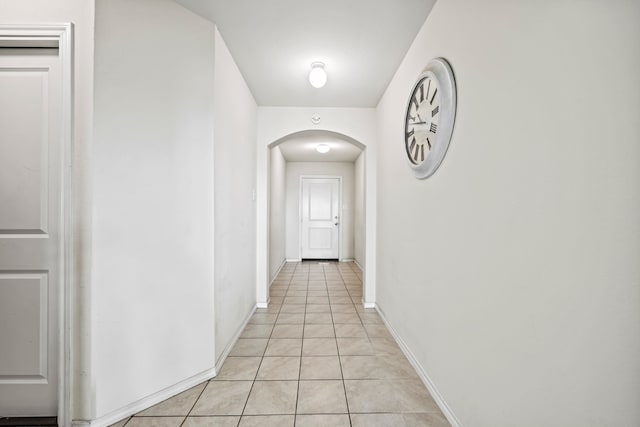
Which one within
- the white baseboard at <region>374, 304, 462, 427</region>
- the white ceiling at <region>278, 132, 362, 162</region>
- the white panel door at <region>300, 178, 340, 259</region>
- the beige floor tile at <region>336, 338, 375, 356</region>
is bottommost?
the beige floor tile at <region>336, 338, 375, 356</region>

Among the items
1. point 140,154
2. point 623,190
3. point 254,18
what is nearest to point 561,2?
point 623,190

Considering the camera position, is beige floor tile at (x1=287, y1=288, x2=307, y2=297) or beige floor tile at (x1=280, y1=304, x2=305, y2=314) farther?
beige floor tile at (x1=287, y1=288, x2=307, y2=297)

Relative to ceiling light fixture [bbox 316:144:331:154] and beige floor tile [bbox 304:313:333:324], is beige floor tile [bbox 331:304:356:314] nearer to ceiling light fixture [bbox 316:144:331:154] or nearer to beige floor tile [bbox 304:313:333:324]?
beige floor tile [bbox 304:313:333:324]

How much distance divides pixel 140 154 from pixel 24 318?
1088 millimetres

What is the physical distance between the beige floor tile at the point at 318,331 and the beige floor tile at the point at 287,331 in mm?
69

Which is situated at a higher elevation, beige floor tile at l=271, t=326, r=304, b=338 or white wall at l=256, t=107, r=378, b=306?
white wall at l=256, t=107, r=378, b=306

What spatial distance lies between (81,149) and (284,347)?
2.05m

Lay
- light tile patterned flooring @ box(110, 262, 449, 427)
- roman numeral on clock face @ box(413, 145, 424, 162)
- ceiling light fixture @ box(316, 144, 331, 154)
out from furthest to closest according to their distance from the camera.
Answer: ceiling light fixture @ box(316, 144, 331, 154)
roman numeral on clock face @ box(413, 145, 424, 162)
light tile patterned flooring @ box(110, 262, 449, 427)

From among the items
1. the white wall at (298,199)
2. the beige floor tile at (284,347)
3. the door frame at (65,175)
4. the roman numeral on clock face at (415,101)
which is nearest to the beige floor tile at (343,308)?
the beige floor tile at (284,347)

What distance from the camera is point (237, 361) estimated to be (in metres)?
2.40

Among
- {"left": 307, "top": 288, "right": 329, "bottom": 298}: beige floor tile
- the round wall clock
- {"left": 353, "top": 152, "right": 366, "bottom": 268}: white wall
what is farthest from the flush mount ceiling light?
{"left": 353, "top": 152, "right": 366, "bottom": 268}: white wall

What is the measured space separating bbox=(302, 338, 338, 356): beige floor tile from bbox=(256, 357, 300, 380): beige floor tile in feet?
0.52

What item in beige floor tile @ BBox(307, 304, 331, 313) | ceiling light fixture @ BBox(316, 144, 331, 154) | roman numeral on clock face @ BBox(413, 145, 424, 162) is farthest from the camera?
ceiling light fixture @ BBox(316, 144, 331, 154)

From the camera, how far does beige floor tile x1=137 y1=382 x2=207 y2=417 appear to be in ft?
5.80
